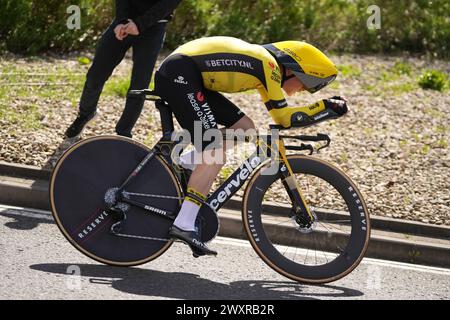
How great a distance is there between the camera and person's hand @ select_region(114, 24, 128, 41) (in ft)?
23.2

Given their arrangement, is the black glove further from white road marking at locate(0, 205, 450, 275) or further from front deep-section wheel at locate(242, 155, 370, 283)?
white road marking at locate(0, 205, 450, 275)

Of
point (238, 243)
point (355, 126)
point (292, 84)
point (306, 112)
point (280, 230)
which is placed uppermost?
point (292, 84)

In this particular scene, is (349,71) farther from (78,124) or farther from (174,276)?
Answer: (174,276)

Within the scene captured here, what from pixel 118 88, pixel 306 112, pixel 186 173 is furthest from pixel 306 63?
pixel 118 88

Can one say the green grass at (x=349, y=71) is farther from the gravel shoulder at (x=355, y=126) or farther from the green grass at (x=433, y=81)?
the green grass at (x=433, y=81)

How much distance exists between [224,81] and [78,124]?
2375 millimetres

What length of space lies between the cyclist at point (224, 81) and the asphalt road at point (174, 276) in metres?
0.32

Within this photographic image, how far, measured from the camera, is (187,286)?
6043 millimetres

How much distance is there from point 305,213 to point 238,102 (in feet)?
12.9

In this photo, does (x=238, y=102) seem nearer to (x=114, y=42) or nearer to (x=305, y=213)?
(x=114, y=42)

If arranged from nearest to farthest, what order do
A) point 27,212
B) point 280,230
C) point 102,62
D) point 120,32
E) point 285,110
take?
point 285,110 < point 280,230 < point 120,32 < point 27,212 < point 102,62

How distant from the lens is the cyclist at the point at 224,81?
5984 mm

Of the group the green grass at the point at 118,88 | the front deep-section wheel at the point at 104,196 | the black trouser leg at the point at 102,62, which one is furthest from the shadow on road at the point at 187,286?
the green grass at the point at 118,88
